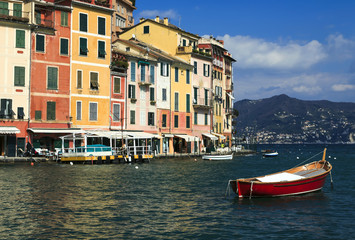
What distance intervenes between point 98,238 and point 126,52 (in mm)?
50588

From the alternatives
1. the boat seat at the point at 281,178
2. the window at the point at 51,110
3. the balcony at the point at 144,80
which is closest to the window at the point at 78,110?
the window at the point at 51,110

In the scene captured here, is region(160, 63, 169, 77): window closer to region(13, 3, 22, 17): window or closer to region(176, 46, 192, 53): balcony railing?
region(176, 46, 192, 53): balcony railing

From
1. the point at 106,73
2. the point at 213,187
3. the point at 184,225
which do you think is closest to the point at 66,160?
the point at 106,73

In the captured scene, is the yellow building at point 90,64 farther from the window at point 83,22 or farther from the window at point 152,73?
the window at point 152,73

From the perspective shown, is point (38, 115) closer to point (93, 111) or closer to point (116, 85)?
point (93, 111)

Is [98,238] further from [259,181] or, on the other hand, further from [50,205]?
[259,181]

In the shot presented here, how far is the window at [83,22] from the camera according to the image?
57.3 meters

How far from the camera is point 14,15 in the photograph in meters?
51.9

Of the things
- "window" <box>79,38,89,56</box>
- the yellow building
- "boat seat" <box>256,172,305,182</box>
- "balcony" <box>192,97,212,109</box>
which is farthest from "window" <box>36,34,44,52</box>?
"boat seat" <box>256,172,305,182</box>

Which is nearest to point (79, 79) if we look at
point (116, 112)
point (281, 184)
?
point (116, 112)

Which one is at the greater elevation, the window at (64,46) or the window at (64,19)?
the window at (64,19)

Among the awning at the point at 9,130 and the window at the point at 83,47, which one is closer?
the awning at the point at 9,130

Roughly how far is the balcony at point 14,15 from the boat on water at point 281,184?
34865 mm

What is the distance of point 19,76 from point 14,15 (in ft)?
22.0
